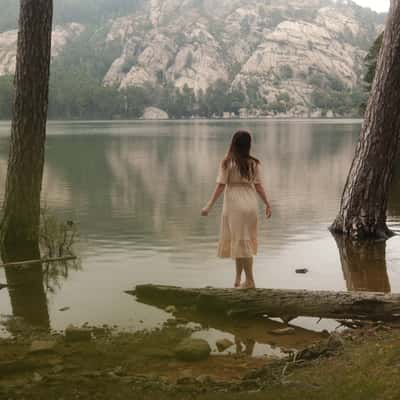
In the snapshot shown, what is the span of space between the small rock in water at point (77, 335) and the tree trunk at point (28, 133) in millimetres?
4465

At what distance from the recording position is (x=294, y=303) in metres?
7.29

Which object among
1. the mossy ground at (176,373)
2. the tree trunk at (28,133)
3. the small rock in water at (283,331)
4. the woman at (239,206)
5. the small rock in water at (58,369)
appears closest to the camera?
the mossy ground at (176,373)

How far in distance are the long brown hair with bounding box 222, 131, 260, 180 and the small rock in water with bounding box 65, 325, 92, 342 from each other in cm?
274

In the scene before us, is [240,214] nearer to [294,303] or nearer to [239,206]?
[239,206]

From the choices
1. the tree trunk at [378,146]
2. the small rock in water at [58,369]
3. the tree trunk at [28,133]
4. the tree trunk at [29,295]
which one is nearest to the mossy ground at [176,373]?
the small rock in water at [58,369]

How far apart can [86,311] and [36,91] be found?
4566 millimetres

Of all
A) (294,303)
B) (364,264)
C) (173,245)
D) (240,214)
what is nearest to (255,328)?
(294,303)

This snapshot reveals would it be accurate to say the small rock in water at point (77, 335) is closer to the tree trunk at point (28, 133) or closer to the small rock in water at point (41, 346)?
Answer: the small rock in water at point (41, 346)

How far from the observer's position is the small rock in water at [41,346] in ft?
20.5

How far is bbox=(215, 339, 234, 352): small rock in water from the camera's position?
6.55 metres

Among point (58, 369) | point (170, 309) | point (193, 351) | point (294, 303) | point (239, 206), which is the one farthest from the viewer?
point (239, 206)

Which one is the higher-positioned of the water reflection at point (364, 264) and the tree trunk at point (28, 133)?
the tree trunk at point (28, 133)

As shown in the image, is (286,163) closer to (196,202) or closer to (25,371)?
(196,202)

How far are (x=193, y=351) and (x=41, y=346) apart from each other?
1431mm
